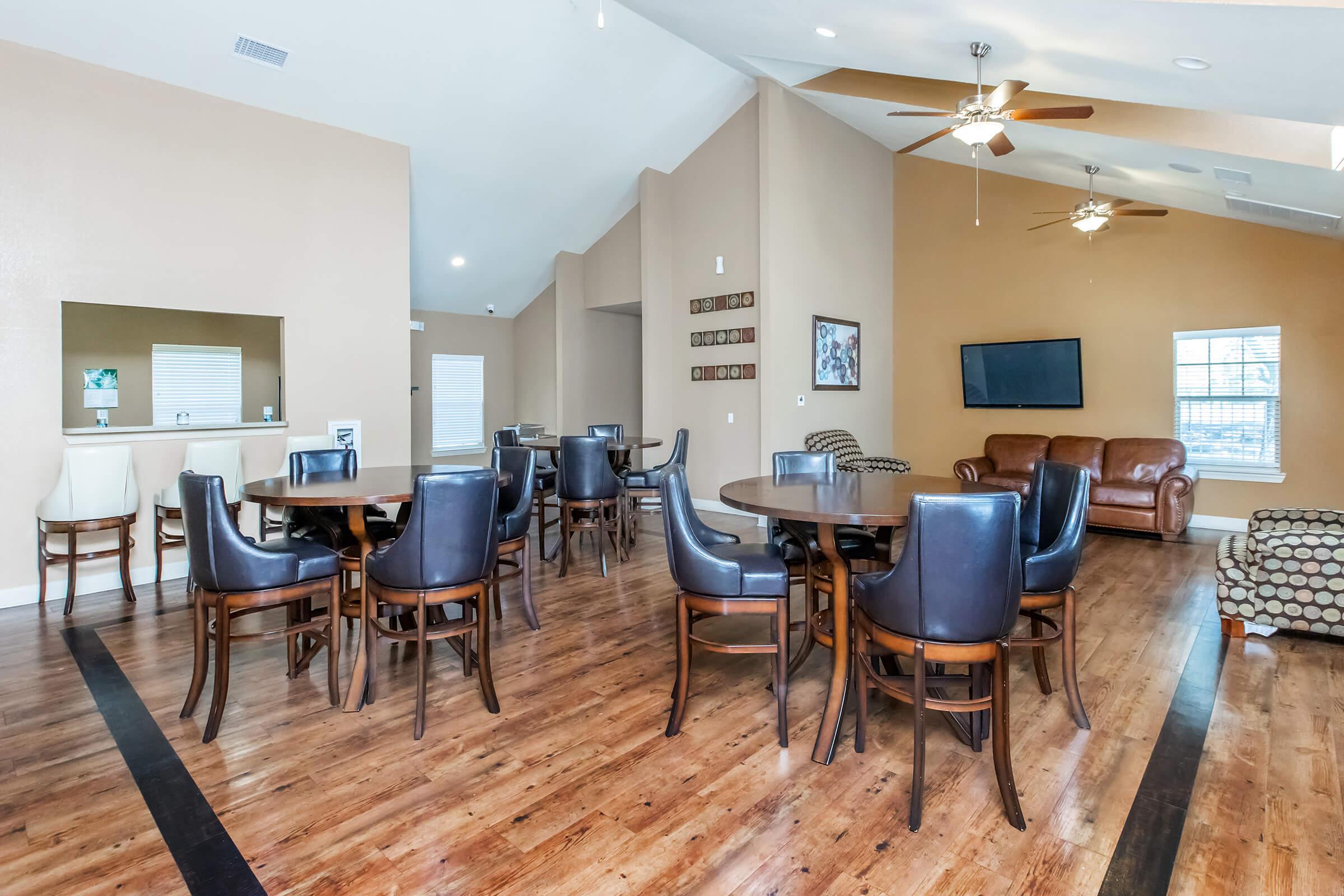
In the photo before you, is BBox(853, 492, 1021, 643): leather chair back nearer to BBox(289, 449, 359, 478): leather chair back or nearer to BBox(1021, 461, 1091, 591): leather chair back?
BBox(1021, 461, 1091, 591): leather chair back

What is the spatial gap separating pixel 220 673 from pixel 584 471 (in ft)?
8.47

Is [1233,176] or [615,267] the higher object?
[615,267]

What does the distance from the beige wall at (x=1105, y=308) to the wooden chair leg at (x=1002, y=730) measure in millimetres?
5950

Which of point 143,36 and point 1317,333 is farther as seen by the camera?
point 1317,333

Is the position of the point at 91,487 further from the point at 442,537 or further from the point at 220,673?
the point at 442,537

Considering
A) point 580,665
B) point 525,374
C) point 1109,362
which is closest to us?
point 580,665

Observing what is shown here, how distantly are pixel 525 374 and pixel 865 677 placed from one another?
26.0 ft

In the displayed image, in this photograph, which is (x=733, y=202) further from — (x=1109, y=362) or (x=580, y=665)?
(x=580, y=665)

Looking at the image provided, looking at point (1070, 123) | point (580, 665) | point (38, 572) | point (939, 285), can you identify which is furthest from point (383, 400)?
point (939, 285)

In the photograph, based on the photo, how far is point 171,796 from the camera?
2.13 metres

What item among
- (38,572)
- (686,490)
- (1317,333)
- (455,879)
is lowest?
(455,879)

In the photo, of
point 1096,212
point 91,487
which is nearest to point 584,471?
point 91,487

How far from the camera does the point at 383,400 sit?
18.5ft

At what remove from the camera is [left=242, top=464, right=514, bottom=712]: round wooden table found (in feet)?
8.41
